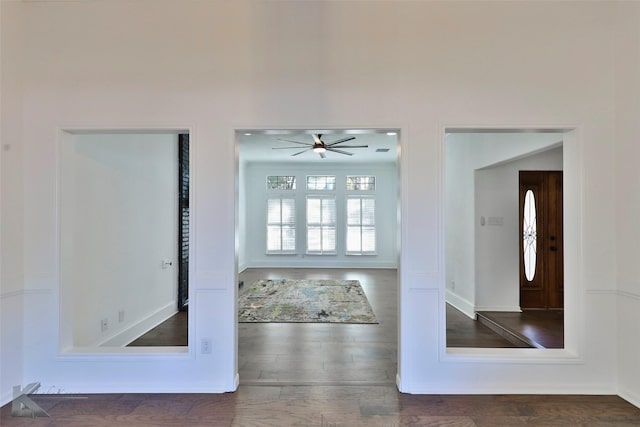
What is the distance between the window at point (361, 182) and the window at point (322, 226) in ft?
2.30

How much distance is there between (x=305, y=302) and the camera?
5605 mm

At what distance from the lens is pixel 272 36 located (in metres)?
2.70

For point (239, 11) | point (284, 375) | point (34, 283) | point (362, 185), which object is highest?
point (239, 11)

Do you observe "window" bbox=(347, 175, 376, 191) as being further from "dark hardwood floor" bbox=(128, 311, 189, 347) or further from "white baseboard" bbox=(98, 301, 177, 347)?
"dark hardwood floor" bbox=(128, 311, 189, 347)

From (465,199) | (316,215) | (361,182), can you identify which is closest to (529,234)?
(465,199)

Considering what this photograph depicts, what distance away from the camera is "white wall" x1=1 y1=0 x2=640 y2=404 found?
263 centimetres

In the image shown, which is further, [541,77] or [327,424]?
[541,77]

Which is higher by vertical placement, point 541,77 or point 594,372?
point 541,77

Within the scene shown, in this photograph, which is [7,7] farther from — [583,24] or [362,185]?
[362,185]

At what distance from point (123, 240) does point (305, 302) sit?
10.0 feet

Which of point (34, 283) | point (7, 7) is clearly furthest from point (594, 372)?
point (7, 7)

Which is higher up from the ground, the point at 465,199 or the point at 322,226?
the point at 465,199

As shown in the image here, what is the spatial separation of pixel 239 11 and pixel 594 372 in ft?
13.9

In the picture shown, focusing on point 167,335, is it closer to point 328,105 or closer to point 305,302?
point 305,302
